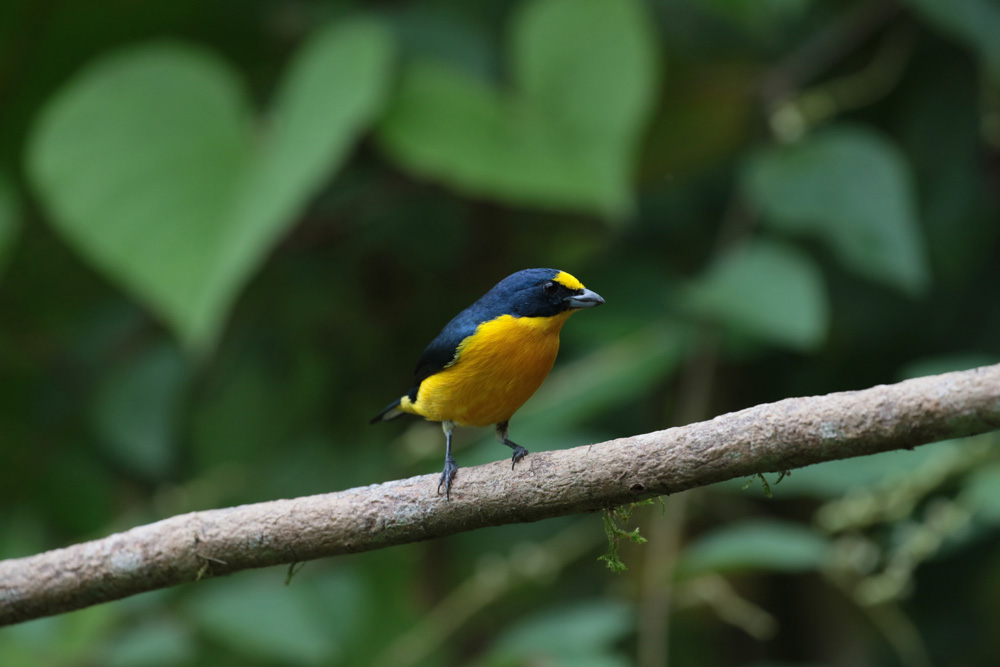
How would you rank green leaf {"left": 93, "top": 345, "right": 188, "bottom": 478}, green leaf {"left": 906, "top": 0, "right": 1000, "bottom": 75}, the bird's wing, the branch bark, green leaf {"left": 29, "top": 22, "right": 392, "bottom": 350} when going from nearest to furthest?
the branch bark, the bird's wing, green leaf {"left": 29, "top": 22, "right": 392, "bottom": 350}, green leaf {"left": 906, "top": 0, "right": 1000, "bottom": 75}, green leaf {"left": 93, "top": 345, "right": 188, "bottom": 478}

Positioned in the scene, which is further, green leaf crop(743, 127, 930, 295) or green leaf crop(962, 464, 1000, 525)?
green leaf crop(743, 127, 930, 295)

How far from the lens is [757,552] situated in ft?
9.11

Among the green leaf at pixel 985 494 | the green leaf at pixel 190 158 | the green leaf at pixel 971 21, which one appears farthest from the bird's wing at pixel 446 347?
the green leaf at pixel 971 21

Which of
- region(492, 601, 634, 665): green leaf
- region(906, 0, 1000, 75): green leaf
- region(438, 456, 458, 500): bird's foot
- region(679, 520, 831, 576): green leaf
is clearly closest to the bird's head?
region(438, 456, 458, 500): bird's foot

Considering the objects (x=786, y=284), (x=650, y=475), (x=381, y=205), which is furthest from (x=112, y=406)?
(x=650, y=475)

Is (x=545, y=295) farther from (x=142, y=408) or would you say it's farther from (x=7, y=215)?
(x=7, y=215)

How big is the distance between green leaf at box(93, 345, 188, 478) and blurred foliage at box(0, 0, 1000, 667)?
0.02m

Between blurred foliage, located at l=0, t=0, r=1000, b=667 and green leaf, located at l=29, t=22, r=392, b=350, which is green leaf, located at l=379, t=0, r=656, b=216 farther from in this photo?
green leaf, located at l=29, t=22, r=392, b=350

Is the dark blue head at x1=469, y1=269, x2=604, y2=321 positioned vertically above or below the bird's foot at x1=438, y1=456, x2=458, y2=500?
above

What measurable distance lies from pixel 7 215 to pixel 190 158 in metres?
0.87

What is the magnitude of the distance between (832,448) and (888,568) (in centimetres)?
197

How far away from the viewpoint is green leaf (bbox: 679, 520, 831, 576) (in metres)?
2.76

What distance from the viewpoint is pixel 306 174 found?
3.12 meters

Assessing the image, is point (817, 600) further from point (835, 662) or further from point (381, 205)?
point (381, 205)
